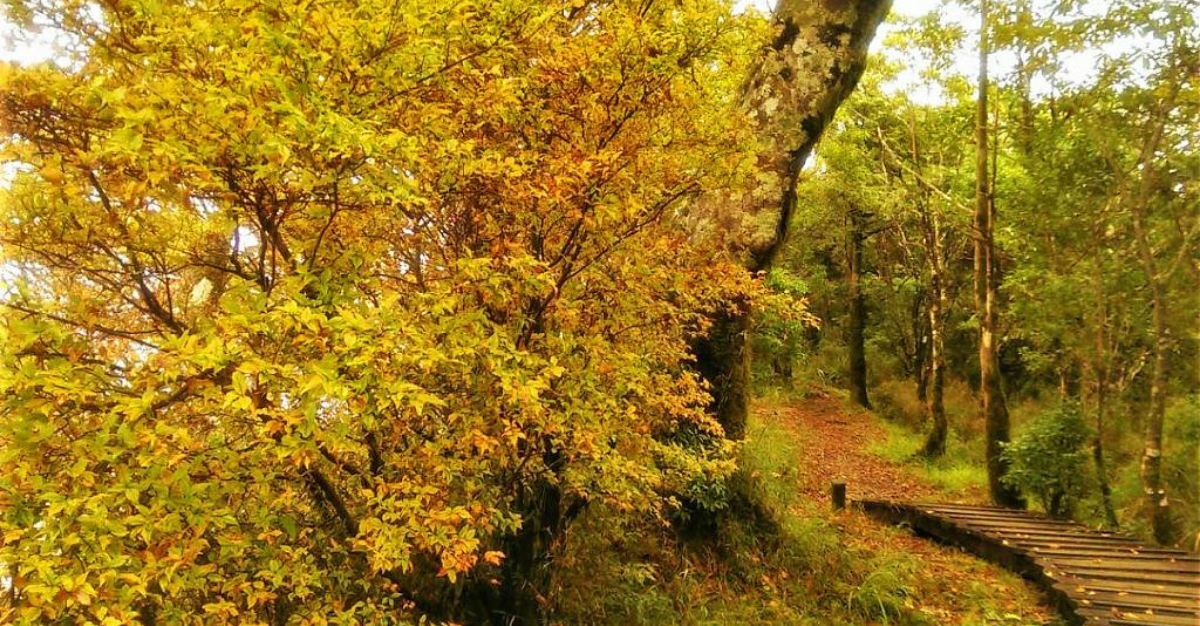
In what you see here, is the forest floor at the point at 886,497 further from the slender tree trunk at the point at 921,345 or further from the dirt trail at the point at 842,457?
the slender tree trunk at the point at 921,345

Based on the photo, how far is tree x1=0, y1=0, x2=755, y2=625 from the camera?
96.8 inches

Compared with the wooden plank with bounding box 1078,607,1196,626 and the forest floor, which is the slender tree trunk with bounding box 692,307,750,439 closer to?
the forest floor

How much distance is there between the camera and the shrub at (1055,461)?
32.1 ft

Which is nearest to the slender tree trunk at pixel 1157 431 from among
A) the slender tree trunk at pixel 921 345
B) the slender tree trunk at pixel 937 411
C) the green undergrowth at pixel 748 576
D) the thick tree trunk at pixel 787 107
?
the green undergrowth at pixel 748 576

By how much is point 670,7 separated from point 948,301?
63.7 ft

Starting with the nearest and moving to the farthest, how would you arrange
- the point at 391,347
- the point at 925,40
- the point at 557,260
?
the point at 391,347, the point at 557,260, the point at 925,40

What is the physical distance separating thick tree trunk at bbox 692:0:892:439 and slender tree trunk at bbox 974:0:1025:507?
16.8ft

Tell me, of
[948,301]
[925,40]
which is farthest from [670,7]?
[948,301]

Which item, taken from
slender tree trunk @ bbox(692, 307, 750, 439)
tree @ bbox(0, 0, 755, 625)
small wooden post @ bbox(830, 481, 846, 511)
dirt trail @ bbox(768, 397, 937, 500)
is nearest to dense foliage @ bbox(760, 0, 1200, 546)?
dirt trail @ bbox(768, 397, 937, 500)

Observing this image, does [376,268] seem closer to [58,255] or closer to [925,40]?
[58,255]

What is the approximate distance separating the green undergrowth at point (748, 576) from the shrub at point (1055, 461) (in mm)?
3091

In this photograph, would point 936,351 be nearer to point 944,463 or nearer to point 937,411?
point 937,411

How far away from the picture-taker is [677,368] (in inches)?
216

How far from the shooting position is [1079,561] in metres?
7.33
